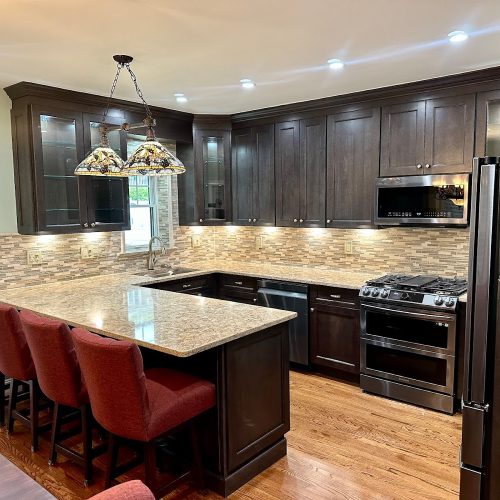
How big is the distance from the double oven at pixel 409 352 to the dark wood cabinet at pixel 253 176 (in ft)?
5.43

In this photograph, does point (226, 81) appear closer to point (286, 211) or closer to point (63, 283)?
point (286, 211)

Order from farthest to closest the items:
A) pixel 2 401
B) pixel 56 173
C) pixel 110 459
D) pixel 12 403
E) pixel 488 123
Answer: pixel 56 173
pixel 488 123
pixel 2 401
pixel 12 403
pixel 110 459

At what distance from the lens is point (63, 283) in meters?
3.99

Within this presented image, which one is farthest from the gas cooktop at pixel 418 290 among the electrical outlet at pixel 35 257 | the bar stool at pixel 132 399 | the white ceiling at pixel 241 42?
the electrical outlet at pixel 35 257

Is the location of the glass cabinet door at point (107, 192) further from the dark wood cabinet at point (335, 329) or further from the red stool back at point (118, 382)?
the red stool back at point (118, 382)

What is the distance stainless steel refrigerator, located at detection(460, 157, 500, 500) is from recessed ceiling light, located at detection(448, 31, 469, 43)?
1.26m

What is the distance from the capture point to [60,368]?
7.96 feet

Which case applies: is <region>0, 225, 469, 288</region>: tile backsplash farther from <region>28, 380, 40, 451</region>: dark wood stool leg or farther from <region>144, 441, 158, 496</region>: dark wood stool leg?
<region>144, 441, 158, 496</region>: dark wood stool leg

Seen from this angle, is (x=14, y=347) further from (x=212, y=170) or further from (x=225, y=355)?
(x=212, y=170)

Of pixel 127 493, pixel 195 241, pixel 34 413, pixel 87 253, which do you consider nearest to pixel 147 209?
pixel 195 241

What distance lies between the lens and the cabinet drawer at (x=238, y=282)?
4637mm

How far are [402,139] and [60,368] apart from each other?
10.5 feet

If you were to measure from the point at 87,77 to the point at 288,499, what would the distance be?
3.25 meters

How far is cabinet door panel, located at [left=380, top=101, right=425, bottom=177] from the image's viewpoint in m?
3.74
